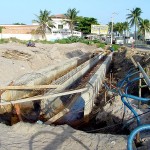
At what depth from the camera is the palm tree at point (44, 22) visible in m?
68.3

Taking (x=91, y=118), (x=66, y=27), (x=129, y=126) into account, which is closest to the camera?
(x=129, y=126)

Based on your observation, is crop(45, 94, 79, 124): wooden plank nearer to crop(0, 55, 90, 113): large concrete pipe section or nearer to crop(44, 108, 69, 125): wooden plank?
crop(44, 108, 69, 125): wooden plank

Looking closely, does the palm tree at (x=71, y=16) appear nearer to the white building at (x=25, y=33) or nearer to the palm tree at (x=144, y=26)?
the white building at (x=25, y=33)

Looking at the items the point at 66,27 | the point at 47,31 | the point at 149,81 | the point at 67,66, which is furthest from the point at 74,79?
the point at 66,27

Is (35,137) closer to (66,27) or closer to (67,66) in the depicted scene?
(67,66)

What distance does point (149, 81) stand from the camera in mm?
4824

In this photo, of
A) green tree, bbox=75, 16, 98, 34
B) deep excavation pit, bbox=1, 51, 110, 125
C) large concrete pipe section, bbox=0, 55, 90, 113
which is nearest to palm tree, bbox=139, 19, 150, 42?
green tree, bbox=75, 16, 98, 34

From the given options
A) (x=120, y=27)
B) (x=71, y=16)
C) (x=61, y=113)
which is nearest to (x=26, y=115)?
(x=61, y=113)

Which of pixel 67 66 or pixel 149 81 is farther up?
pixel 149 81

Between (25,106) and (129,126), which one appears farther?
(25,106)

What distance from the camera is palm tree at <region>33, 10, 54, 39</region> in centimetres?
6831

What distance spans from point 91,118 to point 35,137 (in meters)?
4.22

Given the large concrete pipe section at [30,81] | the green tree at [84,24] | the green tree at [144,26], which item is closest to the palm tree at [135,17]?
the green tree at [144,26]

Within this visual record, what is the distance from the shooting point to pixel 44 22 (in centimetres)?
6938
